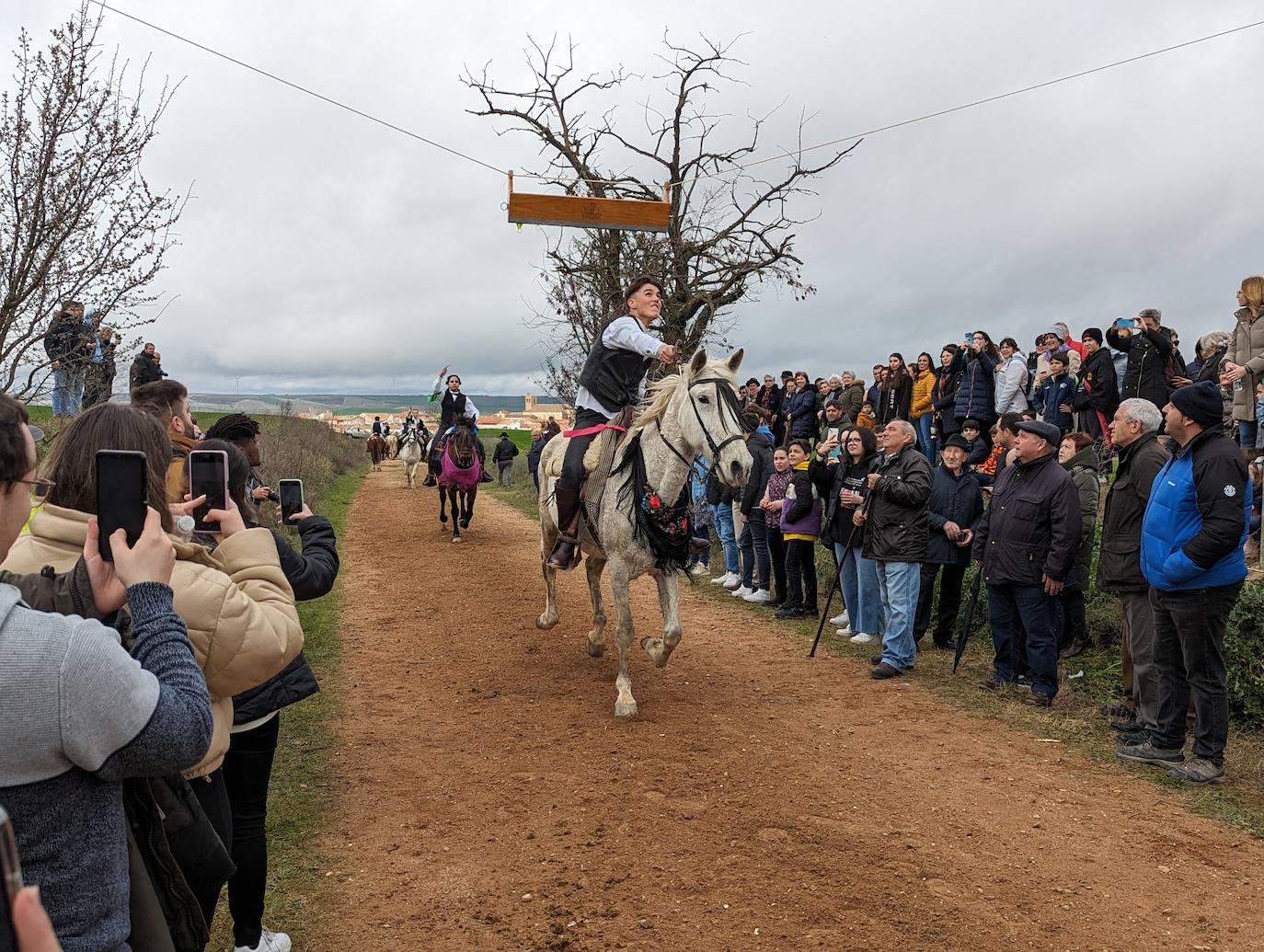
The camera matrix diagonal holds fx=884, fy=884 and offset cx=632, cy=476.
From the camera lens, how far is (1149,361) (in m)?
11.0

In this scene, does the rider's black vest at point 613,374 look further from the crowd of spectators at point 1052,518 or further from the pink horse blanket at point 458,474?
the pink horse blanket at point 458,474

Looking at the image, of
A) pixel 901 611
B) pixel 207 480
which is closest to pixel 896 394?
pixel 901 611

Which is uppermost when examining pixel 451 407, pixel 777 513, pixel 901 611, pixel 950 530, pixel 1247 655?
pixel 451 407

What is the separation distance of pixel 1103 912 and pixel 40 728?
4.27m

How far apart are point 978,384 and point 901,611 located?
22.9 ft

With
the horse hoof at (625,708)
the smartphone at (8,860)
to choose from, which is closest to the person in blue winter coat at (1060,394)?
the horse hoof at (625,708)

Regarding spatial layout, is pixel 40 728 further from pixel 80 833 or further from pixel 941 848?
pixel 941 848

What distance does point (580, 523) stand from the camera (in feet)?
24.7

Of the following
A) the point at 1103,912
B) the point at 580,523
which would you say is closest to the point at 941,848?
the point at 1103,912

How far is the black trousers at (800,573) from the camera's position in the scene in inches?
409

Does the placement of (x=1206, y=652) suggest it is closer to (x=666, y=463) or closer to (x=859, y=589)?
(x=666, y=463)

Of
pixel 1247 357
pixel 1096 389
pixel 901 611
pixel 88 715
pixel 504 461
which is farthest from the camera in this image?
pixel 504 461

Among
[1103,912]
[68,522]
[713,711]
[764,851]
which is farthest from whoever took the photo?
[713,711]

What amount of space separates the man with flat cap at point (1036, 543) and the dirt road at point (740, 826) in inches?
36.4
